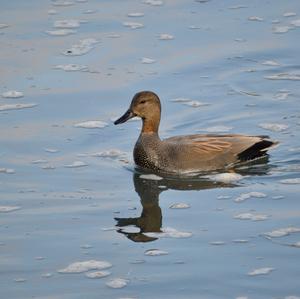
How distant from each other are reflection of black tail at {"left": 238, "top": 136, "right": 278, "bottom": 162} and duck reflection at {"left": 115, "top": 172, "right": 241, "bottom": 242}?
746mm

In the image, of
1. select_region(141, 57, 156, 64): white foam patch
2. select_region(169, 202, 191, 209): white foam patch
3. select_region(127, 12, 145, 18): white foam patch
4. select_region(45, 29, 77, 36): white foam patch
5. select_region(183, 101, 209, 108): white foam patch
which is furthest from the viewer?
select_region(127, 12, 145, 18): white foam patch

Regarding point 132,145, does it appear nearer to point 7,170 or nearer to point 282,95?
point 7,170

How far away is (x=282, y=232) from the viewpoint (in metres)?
9.69

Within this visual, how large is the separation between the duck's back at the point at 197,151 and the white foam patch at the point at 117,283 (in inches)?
138

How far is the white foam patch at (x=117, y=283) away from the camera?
866cm

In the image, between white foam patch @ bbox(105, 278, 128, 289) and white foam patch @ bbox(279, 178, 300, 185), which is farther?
white foam patch @ bbox(279, 178, 300, 185)

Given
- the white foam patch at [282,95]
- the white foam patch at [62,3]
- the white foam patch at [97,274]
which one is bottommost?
the white foam patch at [97,274]

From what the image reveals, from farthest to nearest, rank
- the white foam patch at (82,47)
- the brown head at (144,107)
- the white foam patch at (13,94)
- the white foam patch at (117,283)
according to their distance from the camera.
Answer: the white foam patch at (82,47), the white foam patch at (13,94), the brown head at (144,107), the white foam patch at (117,283)

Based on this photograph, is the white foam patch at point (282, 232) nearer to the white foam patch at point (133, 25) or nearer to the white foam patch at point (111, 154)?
the white foam patch at point (111, 154)

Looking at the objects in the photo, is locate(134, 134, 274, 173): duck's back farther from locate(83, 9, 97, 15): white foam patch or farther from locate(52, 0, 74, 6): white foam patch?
locate(52, 0, 74, 6): white foam patch

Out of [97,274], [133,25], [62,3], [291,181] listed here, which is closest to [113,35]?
[133,25]

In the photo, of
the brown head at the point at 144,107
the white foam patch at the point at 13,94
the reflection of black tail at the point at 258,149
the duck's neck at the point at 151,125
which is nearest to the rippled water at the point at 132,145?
the white foam patch at the point at 13,94

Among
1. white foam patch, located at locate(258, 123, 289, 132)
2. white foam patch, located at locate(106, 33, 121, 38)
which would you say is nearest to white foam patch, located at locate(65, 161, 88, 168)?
white foam patch, located at locate(258, 123, 289, 132)

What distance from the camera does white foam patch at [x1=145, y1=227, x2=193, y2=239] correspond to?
9719 millimetres
